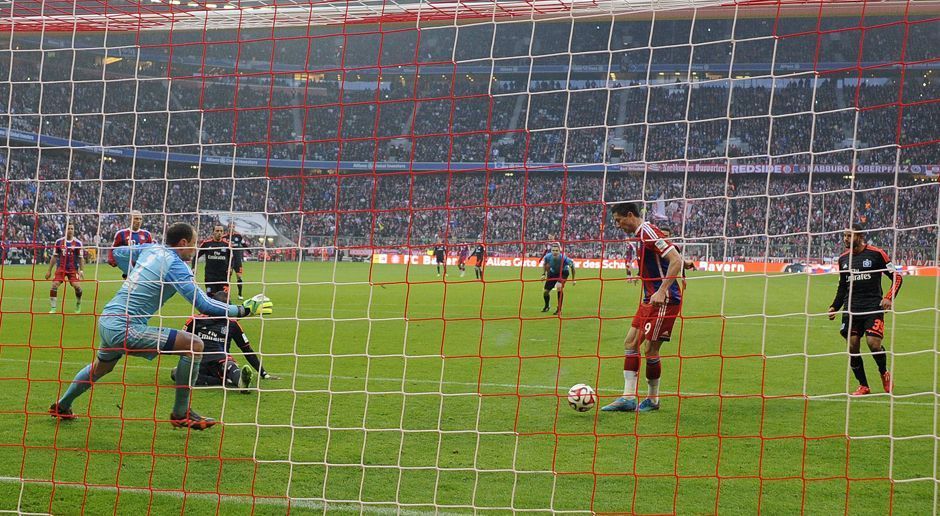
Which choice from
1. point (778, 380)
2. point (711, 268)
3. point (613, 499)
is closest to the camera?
point (613, 499)

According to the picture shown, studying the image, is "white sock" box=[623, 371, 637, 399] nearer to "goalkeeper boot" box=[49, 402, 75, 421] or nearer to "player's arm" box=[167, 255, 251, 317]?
"player's arm" box=[167, 255, 251, 317]

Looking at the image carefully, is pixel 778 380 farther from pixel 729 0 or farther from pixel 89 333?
pixel 89 333

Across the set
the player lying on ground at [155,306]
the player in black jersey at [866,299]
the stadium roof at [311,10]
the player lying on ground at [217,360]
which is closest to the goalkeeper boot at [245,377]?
the player lying on ground at [217,360]

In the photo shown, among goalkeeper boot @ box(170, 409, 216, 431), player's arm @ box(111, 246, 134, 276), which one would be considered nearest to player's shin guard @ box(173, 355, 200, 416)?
goalkeeper boot @ box(170, 409, 216, 431)

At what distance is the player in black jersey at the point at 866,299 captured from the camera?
9.06 metres

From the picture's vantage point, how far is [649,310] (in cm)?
816

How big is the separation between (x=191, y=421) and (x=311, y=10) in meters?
3.43

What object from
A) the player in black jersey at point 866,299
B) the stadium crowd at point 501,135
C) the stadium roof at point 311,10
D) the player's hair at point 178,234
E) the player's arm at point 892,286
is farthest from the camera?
the stadium crowd at point 501,135

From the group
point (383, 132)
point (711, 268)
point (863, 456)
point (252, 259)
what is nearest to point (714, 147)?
point (711, 268)

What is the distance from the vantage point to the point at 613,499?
18.4ft

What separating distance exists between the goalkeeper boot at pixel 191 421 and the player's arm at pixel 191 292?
891 mm

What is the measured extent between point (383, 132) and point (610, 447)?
131ft

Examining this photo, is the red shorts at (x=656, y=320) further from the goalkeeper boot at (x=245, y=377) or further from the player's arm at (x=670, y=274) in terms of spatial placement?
the goalkeeper boot at (x=245, y=377)

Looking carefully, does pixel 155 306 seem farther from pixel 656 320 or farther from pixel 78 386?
pixel 656 320
